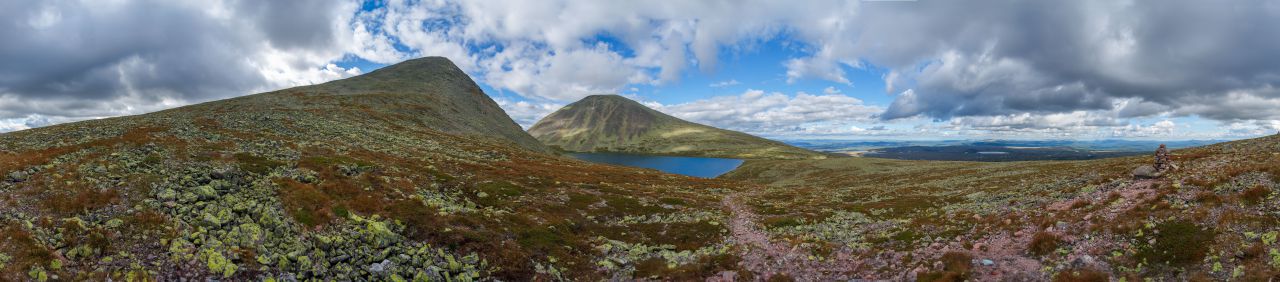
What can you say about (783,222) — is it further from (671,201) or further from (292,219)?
(292,219)

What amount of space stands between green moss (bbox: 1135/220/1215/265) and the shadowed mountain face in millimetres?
16520

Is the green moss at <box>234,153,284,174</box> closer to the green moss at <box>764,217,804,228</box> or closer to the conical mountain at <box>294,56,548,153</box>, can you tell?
the green moss at <box>764,217,804,228</box>

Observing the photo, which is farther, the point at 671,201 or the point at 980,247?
the point at 671,201

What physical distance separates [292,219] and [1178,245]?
38.2 metres

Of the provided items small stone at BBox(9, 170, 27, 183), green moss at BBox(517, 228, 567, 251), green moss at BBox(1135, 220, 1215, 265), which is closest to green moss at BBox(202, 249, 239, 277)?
green moss at BBox(517, 228, 567, 251)

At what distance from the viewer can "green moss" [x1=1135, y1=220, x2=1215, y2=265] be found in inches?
643

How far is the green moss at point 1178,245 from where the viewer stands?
16344 millimetres

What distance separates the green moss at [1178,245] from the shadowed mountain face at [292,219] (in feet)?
54.2

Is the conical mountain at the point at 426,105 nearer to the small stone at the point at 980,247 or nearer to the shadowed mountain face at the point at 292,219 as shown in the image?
the shadowed mountain face at the point at 292,219

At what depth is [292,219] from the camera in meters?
23.1

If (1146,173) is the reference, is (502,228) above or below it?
below

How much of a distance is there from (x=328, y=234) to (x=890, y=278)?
26.4 m

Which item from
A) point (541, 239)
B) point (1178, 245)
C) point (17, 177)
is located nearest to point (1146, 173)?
point (1178, 245)

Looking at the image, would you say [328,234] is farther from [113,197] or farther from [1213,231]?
[1213,231]
